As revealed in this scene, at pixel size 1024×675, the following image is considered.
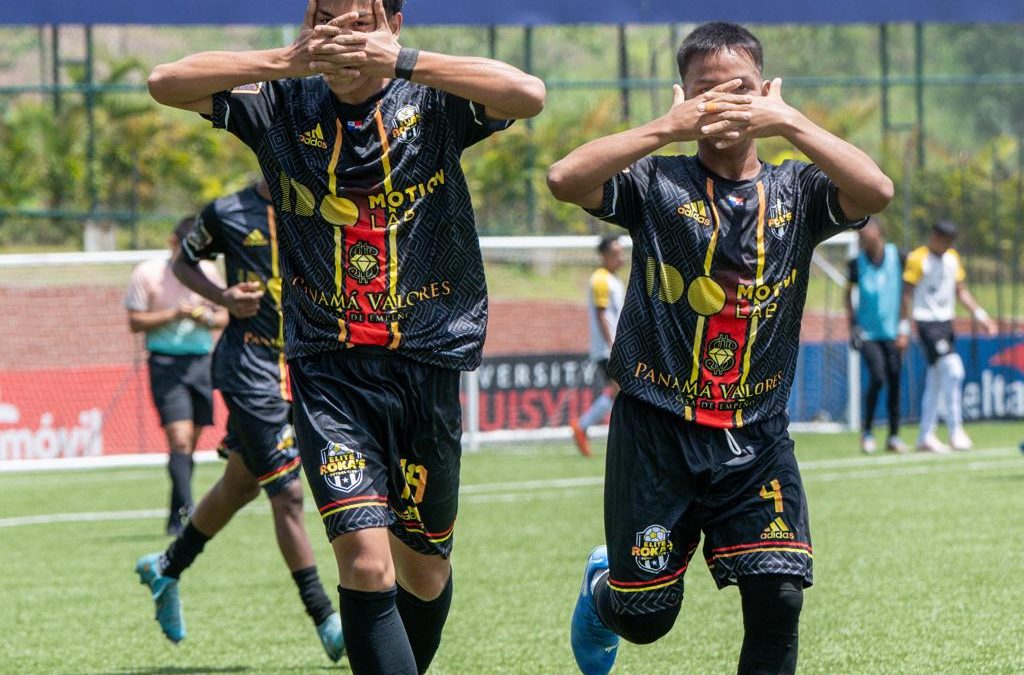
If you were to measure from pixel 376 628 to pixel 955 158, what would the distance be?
76.2ft

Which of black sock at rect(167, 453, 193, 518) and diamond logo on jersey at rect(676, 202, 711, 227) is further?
black sock at rect(167, 453, 193, 518)

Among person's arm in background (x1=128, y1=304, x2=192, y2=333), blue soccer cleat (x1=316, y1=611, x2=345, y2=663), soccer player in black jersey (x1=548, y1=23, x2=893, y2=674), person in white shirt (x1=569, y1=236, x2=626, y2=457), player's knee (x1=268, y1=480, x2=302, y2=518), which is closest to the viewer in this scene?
soccer player in black jersey (x1=548, y1=23, x2=893, y2=674)

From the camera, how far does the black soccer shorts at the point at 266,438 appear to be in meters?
6.63

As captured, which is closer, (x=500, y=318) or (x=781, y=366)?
(x=781, y=366)

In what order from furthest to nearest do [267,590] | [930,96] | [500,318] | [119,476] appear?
[930,96], [500,318], [119,476], [267,590]

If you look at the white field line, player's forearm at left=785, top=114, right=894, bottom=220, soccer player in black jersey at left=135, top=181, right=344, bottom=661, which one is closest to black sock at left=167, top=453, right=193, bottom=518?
the white field line

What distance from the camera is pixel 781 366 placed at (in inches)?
180

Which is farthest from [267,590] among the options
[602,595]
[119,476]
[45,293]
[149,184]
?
[149,184]

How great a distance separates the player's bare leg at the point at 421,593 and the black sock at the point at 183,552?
80.2 inches

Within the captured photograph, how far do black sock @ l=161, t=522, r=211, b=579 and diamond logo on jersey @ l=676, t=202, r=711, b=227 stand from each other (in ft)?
10.5

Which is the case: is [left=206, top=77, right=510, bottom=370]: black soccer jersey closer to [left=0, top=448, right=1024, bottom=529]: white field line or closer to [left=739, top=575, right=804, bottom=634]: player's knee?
[left=739, top=575, right=804, bottom=634]: player's knee

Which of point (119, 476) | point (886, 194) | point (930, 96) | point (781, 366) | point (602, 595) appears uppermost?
point (930, 96)

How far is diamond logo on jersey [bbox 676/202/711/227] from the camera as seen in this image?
4.50m

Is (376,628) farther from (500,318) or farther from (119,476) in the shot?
(500,318)
